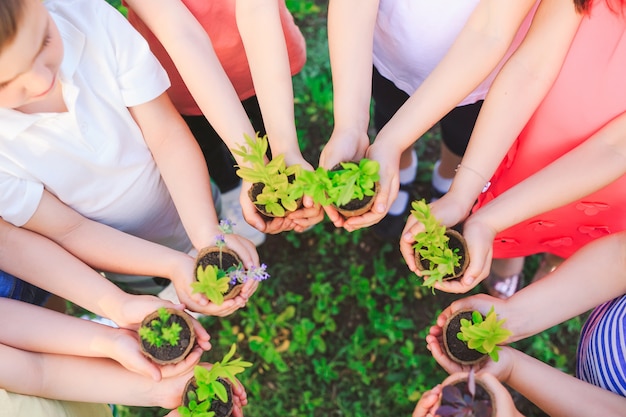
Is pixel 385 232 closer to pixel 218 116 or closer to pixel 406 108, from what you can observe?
pixel 406 108

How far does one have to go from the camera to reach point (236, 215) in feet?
9.72

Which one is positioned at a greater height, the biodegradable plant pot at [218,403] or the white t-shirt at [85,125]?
the white t-shirt at [85,125]

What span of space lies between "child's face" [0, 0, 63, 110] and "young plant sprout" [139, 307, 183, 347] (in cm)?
74

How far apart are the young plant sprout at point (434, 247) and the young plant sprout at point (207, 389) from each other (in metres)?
0.66

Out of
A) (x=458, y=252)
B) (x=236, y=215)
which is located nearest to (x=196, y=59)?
(x=458, y=252)

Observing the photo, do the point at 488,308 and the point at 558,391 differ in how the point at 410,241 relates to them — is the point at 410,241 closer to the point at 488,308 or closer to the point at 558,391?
the point at 488,308

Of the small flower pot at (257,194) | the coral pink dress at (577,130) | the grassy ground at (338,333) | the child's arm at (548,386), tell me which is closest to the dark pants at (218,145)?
the grassy ground at (338,333)

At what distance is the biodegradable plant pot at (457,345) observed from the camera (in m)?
1.74

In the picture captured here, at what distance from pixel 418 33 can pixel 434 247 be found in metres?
0.77

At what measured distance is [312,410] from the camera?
266cm

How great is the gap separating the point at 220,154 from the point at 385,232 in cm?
98

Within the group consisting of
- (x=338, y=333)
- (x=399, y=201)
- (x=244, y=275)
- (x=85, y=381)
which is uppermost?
(x=244, y=275)

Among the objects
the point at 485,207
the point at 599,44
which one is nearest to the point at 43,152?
the point at 485,207

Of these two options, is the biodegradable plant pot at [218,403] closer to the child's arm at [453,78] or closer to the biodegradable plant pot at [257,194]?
the biodegradable plant pot at [257,194]
